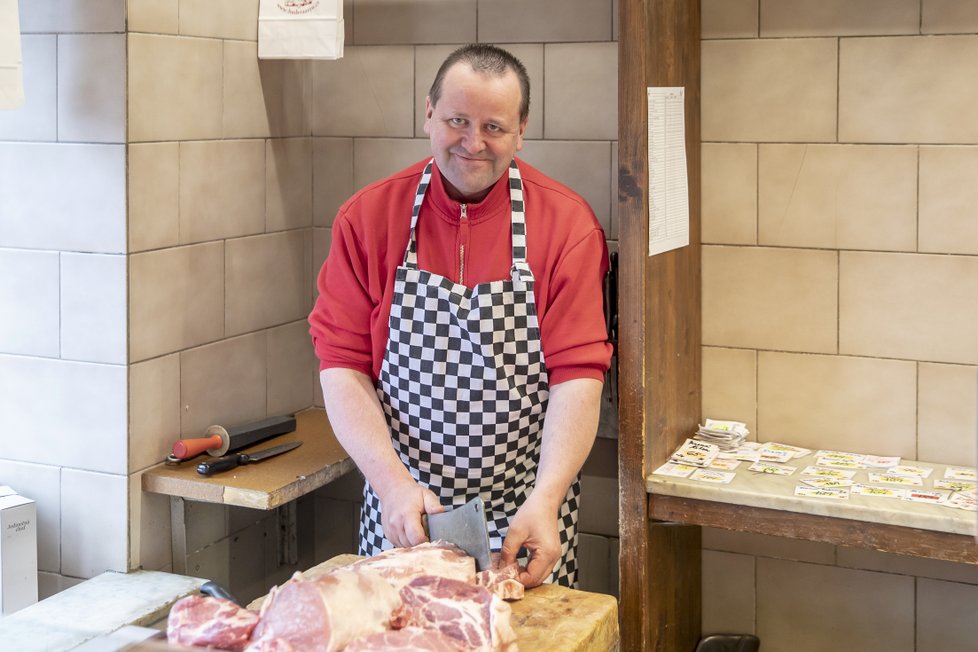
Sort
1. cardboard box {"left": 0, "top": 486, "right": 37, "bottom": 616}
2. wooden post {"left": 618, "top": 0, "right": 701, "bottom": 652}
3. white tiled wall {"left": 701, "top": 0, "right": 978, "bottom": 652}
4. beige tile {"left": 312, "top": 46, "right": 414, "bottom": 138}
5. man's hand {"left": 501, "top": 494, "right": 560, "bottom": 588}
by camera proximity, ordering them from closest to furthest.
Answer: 1. man's hand {"left": 501, "top": 494, "right": 560, "bottom": 588}
2. wooden post {"left": 618, "top": 0, "right": 701, "bottom": 652}
3. cardboard box {"left": 0, "top": 486, "right": 37, "bottom": 616}
4. white tiled wall {"left": 701, "top": 0, "right": 978, "bottom": 652}
5. beige tile {"left": 312, "top": 46, "right": 414, "bottom": 138}

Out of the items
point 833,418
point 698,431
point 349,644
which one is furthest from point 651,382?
point 349,644

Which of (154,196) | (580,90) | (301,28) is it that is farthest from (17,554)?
(580,90)

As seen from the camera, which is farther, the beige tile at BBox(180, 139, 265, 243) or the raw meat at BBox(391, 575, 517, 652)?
the beige tile at BBox(180, 139, 265, 243)

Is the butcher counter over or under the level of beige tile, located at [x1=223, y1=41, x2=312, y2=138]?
under

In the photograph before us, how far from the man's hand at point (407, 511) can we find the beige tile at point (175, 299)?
0.78 m

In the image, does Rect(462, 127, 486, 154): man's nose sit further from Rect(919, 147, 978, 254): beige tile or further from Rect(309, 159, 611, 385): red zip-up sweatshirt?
Rect(919, 147, 978, 254): beige tile

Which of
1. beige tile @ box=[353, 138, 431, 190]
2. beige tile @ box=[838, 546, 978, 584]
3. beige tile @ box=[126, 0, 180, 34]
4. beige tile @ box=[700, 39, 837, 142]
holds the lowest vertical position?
beige tile @ box=[838, 546, 978, 584]

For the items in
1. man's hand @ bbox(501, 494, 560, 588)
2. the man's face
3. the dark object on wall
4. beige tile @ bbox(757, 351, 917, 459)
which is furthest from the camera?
the dark object on wall

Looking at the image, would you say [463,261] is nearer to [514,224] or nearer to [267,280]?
[514,224]

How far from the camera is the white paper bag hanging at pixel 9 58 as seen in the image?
7.10 feet

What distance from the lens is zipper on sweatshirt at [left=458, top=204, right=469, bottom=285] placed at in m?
2.25

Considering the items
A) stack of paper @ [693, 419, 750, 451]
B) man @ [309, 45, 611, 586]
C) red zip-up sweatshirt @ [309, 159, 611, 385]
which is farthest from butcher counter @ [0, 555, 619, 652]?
stack of paper @ [693, 419, 750, 451]

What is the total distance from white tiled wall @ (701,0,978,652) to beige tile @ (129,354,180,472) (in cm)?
131

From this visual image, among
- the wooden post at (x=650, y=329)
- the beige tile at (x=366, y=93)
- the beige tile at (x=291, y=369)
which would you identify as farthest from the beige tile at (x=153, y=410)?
the wooden post at (x=650, y=329)
